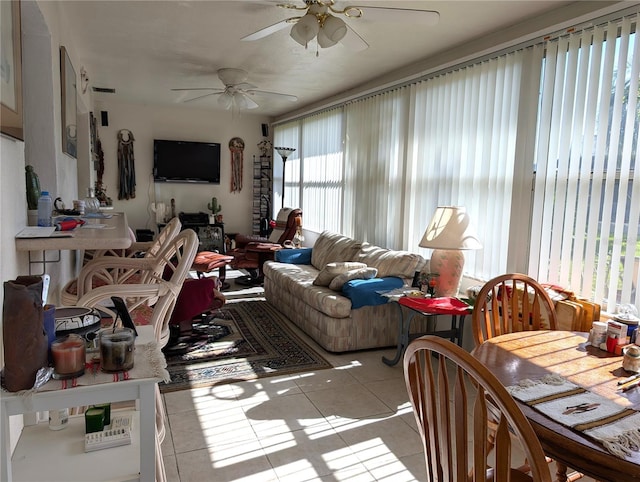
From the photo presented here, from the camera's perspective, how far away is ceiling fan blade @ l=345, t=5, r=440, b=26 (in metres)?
2.55

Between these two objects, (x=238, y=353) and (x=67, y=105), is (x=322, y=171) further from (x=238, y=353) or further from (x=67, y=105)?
(x=67, y=105)

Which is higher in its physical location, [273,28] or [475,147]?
[273,28]

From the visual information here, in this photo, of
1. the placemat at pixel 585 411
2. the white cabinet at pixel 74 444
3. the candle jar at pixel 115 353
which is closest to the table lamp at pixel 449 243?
the placemat at pixel 585 411

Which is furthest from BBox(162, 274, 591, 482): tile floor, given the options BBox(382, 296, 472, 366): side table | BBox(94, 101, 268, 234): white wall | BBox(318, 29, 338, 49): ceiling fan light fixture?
BBox(94, 101, 268, 234): white wall

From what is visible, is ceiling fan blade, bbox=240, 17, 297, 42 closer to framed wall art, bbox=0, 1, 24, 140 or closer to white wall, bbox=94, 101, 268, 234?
framed wall art, bbox=0, 1, 24, 140

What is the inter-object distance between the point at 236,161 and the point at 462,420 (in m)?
7.81

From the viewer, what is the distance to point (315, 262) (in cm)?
539

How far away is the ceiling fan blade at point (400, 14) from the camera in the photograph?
2547 millimetres

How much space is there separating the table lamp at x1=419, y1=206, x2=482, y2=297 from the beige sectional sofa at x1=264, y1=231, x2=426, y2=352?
22.5 inches

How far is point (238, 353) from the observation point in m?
3.71

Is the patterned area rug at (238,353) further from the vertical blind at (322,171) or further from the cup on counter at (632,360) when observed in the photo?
the cup on counter at (632,360)

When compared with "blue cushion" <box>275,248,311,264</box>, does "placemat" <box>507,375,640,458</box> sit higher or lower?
higher

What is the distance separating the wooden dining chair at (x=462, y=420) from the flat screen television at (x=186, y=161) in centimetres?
736

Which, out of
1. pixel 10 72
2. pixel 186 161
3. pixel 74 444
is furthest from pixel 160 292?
pixel 186 161
